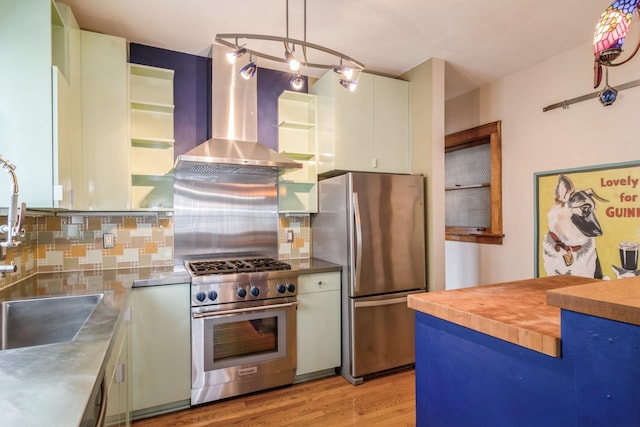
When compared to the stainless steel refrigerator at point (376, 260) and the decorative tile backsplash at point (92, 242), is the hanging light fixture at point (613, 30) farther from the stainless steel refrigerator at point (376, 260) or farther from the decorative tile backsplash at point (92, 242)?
the decorative tile backsplash at point (92, 242)

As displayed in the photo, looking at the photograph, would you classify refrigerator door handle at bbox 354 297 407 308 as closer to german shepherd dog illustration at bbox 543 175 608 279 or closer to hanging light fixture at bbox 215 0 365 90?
german shepherd dog illustration at bbox 543 175 608 279

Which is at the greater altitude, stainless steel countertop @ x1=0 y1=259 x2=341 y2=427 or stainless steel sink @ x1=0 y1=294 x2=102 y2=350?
stainless steel countertop @ x1=0 y1=259 x2=341 y2=427

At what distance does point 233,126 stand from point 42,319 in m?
1.79

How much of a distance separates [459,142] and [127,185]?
3.29 meters

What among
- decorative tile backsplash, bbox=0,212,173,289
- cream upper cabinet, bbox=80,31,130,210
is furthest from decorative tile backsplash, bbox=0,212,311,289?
Answer: cream upper cabinet, bbox=80,31,130,210

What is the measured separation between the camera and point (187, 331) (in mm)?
2340

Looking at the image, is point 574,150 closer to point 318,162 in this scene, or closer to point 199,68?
point 318,162

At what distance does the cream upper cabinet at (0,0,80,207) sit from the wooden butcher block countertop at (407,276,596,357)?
6.48 ft

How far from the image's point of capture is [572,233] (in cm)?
278

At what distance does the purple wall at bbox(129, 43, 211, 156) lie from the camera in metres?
2.84

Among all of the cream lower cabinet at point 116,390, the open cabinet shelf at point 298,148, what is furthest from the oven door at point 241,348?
the open cabinet shelf at point 298,148

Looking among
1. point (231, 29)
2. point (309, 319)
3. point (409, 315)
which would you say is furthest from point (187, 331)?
point (231, 29)

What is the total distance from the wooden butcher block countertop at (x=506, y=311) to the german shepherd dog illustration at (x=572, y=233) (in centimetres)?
131

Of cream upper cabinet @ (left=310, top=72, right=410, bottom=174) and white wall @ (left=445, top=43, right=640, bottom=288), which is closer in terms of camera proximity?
white wall @ (left=445, top=43, right=640, bottom=288)
